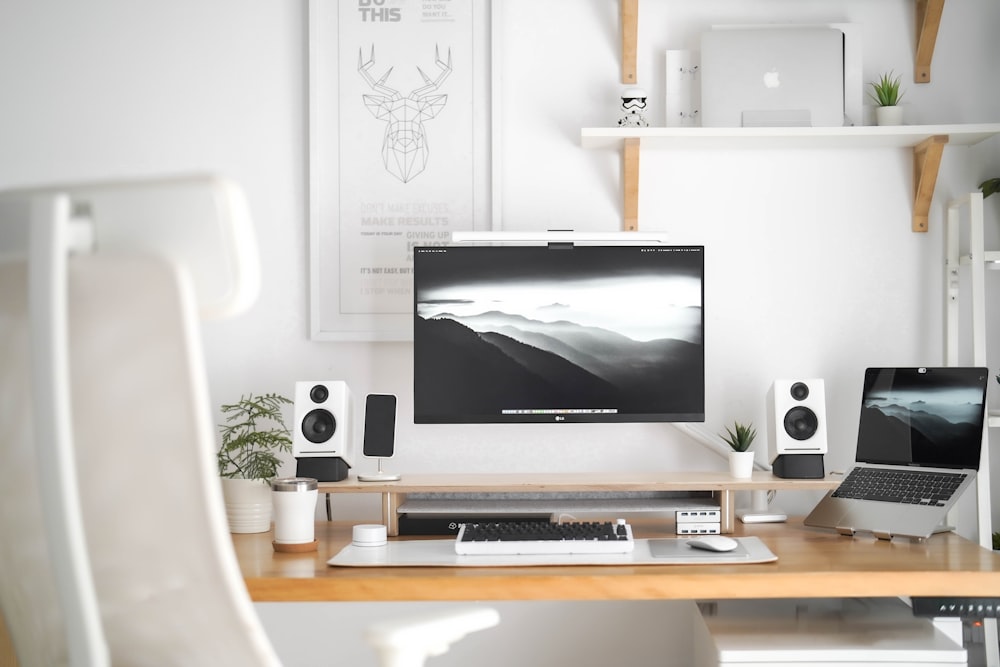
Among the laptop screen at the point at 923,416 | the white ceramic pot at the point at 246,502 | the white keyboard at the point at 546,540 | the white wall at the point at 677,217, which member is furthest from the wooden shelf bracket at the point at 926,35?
the white ceramic pot at the point at 246,502

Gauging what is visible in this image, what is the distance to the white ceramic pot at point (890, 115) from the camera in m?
2.53

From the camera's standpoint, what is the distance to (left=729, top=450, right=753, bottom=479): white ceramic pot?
7.70 feet

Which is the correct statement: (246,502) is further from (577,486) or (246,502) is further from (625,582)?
(625,582)

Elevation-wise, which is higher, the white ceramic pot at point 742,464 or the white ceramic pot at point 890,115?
the white ceramic pot at point 890,115

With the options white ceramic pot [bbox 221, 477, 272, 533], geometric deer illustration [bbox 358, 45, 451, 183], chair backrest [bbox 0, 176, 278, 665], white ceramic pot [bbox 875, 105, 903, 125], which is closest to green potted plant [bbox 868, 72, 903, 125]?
white ceramic pot [bbox 875, 105, 903, 125]

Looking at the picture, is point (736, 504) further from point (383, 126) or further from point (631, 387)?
point (383, 126)

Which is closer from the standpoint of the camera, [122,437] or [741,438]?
[122,437]

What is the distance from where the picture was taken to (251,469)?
234 cm

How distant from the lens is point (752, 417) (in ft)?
8.62

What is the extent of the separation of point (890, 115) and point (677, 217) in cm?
62

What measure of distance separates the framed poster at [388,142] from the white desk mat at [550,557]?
789 millimetres

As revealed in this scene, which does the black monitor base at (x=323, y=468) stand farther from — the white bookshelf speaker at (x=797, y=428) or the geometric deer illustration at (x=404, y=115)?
the white bookshelf speaker at (x=797, y=428)

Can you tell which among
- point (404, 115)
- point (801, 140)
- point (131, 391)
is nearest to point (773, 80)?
point (801, 140)

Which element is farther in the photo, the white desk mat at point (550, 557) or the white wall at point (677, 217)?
the white wall at point (677, 217)
